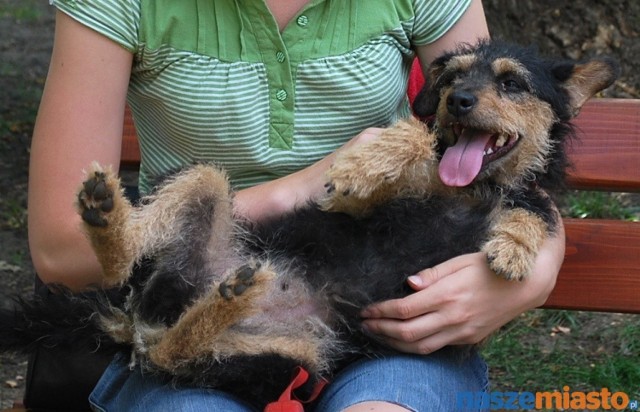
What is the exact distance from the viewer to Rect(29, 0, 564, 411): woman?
8.23ft

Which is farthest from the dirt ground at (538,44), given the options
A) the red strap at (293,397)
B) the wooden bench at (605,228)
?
the red strap at (293,397)

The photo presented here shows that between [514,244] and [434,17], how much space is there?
2.35 ft

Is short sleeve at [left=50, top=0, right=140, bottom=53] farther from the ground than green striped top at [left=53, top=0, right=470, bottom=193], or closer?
farther from the ground

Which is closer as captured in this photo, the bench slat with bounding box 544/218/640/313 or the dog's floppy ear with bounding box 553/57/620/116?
the dog's floppy ear with bounding box 553/57/620/116

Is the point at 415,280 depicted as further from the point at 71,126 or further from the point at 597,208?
the point at 597,208

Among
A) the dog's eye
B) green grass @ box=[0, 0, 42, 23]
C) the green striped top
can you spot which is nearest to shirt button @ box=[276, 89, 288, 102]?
the green striped top

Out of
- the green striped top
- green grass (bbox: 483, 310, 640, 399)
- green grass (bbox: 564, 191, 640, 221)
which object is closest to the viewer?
the green striped top

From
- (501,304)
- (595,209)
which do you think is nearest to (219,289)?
(501,304)

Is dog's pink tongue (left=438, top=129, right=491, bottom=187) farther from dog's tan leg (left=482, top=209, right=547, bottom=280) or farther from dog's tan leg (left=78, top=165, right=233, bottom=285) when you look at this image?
dog's tan leg (left=78, top=165, right=233, bottom=285)

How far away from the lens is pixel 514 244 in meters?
2.58

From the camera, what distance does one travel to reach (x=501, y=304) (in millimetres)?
2572

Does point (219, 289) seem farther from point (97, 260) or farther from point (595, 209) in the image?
point (595, 209)

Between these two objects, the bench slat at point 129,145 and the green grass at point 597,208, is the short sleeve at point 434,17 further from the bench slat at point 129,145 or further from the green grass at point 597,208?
the green grass at point 597,208

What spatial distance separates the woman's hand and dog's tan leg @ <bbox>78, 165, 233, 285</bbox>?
0.52 meters
